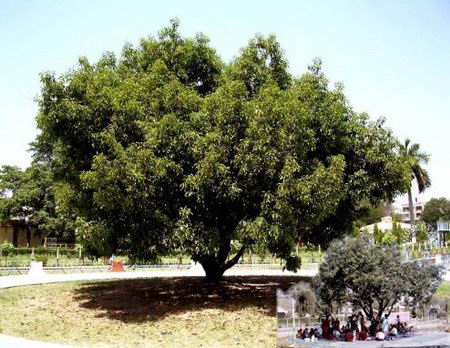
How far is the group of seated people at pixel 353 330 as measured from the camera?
35.6 feet

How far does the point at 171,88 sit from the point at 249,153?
3.62 meters

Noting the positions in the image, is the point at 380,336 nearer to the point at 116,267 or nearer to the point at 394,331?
the point at 394,331

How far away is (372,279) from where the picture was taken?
10875 mm

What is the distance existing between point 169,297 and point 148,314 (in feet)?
9.56

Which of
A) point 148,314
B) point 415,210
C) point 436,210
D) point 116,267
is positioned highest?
point 415,210

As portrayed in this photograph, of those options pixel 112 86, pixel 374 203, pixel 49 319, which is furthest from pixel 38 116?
pixel 374 203

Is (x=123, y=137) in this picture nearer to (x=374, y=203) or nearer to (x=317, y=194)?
(x=317, y=194)

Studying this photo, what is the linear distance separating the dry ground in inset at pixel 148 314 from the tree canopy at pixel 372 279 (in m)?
2.25

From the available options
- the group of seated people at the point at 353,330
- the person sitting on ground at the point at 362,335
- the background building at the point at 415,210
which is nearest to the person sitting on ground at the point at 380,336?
the group of seated people at the point at 353,330

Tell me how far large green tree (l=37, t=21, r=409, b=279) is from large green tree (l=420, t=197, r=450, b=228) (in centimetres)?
9189

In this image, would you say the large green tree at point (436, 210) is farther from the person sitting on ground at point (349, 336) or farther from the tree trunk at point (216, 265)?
the person sitting on ground at point (349, 336)

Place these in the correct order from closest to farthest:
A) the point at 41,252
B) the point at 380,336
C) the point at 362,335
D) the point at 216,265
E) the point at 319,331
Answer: the point at 380,336, the point at 362,335, the point at 319,331, the point at 216,265, the point at 41,252

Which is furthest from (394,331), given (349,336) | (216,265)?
(216,265)

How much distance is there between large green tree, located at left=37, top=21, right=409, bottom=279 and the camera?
15.2 meters
